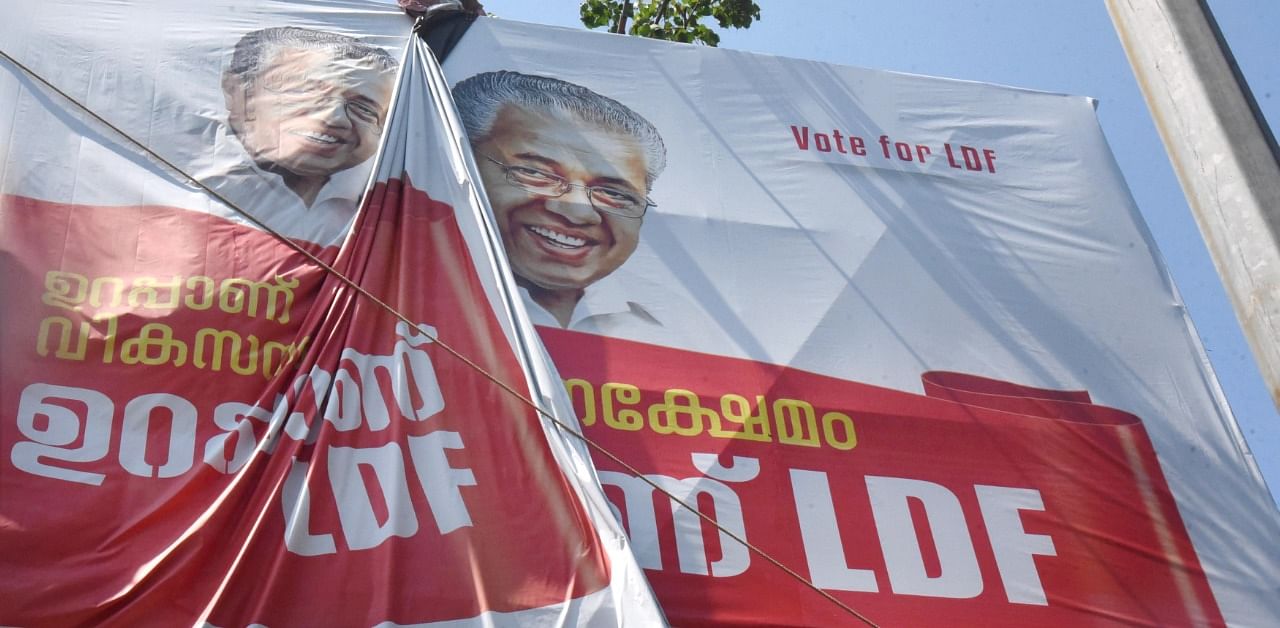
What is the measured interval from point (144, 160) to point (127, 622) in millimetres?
2165

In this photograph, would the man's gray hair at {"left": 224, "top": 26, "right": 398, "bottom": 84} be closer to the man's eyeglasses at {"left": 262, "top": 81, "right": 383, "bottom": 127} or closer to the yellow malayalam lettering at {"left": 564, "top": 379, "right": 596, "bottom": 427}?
the man's eyeglasses at {"left": 262, "top": 81, "right": 383, "bottom": 127}

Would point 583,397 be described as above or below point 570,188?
below

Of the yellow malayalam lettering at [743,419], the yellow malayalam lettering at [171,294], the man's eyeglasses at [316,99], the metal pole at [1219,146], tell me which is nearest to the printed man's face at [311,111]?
the man's eyeglasses at [316,99]

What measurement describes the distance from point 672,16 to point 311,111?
185 inches

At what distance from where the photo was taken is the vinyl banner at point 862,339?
5.62 meters

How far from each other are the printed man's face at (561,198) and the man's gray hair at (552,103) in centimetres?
4

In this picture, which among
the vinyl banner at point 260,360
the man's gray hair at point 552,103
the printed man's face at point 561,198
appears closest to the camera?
the vinyl banner at point 260,360

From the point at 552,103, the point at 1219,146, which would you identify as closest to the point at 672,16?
the point at 552,103

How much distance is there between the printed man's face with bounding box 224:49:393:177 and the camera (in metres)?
6.09

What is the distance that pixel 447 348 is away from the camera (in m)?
5.28

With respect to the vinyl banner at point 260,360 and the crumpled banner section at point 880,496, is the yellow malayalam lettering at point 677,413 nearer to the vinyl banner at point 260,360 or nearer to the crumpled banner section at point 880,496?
the crumpled banner section at point 880,496

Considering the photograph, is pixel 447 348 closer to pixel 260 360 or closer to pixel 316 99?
pixel 260 360

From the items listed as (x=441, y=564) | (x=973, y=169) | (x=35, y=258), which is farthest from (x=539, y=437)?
(x=973, y=169)

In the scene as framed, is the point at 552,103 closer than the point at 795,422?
No
